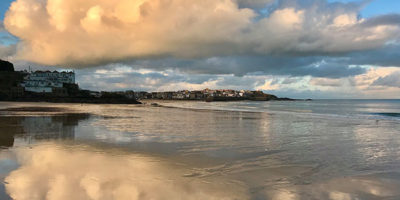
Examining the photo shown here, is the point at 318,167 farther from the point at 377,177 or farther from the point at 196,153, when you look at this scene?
the point at 196,153

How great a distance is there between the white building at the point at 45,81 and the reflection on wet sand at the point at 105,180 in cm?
Result: 9849

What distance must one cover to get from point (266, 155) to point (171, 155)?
3.95m

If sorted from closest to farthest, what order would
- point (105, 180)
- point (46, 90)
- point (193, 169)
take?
1. point (105, 180)
2. point (193, 169)
3. point (46, 90)

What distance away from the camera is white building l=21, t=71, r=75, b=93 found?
96.4 m

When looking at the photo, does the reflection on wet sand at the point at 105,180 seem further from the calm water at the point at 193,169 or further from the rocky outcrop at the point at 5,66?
the rocky outcrop at the point at 5,66

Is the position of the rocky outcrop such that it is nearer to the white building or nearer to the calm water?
the white building

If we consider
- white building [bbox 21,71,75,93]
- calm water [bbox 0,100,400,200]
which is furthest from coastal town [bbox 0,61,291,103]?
calm water [bbox 0,100,400,200]

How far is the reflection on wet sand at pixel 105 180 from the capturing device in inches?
259

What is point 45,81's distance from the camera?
100 metres

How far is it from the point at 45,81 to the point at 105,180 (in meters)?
108

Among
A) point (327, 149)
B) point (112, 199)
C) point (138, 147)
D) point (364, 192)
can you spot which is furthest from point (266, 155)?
point (112, 199)

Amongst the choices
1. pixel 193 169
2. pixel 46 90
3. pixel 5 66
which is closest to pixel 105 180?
pixel 193 169

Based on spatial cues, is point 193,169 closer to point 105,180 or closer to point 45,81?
point 105,180

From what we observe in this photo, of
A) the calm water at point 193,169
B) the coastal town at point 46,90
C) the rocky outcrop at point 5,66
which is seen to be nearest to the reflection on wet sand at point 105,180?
the calm water at point 193,169
